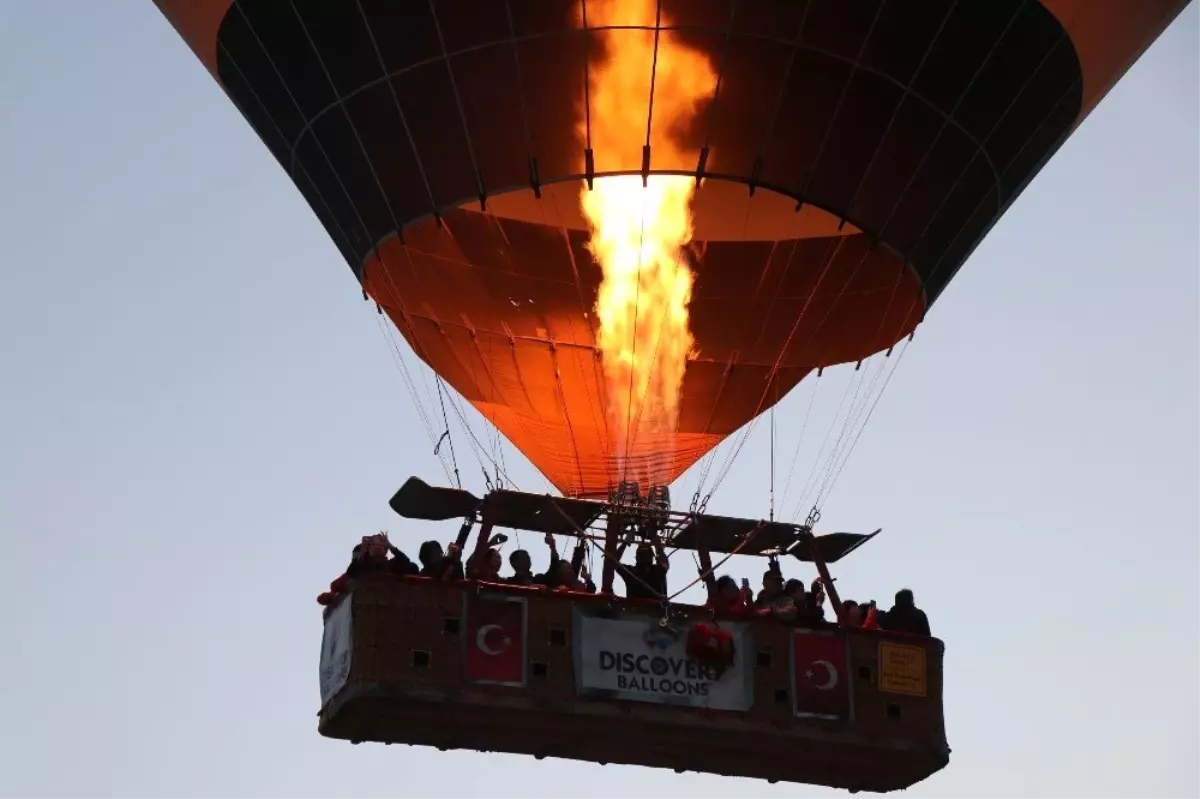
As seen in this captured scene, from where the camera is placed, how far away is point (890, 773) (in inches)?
827

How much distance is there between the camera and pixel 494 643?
19734 millimetres

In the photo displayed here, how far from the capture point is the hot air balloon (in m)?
20.2

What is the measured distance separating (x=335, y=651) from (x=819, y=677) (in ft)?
11.6

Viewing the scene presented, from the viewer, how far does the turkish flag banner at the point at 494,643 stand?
19695 mm

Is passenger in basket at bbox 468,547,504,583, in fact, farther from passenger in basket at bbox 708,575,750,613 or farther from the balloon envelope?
the balloon envelope

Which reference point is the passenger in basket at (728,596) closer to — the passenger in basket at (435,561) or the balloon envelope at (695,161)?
the passenger in basket at (435,561)

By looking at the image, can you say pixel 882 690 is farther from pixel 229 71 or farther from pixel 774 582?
pixel 229 71

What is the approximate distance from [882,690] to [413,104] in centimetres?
567

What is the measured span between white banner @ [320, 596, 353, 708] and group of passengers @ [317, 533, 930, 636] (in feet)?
0.49

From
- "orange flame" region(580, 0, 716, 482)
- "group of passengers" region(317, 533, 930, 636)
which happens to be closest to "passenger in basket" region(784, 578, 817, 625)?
"group of passengers" region(317, 533, 930, 636)

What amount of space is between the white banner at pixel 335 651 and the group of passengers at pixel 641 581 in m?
0.15

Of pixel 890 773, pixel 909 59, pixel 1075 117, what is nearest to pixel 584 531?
pixel 890 773

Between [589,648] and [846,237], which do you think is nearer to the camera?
[589,648]

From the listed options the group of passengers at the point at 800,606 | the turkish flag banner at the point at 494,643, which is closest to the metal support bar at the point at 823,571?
the group of passengers at the point at 800,606
